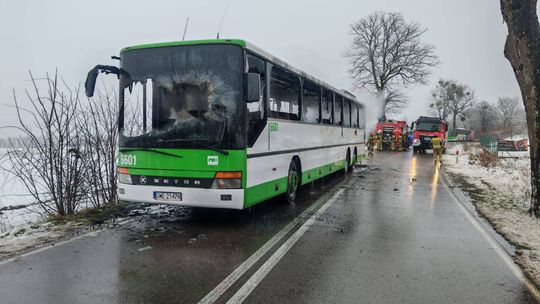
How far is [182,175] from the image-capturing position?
261 inches

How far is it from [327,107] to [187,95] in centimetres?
627

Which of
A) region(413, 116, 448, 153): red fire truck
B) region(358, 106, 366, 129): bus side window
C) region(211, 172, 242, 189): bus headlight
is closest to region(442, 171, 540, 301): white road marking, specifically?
region(211, 172, 242, 189): bus headlight

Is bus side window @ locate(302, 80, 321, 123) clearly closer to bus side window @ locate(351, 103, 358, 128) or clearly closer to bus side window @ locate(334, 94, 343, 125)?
bus side window @ locate(334, 94, 343, 125)

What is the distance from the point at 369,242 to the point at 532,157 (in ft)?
15.1

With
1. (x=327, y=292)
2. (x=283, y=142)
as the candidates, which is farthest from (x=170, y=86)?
(x=327, y=292)

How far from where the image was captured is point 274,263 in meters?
5.12

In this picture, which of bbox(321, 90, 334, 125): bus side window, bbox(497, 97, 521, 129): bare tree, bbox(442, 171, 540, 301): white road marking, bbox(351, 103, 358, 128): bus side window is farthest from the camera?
bbox(497, 97, 521, 129): bare tree

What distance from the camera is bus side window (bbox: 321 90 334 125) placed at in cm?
1168

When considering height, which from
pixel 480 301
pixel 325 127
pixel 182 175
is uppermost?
pixel 325 127

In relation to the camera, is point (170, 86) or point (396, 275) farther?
point (170, 86)

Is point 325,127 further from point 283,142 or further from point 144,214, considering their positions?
point 144,214

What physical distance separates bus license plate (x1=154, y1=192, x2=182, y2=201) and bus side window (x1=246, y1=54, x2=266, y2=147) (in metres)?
1.38

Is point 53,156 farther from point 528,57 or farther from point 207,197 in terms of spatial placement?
point 528,57

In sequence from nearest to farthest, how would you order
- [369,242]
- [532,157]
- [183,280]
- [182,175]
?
[183,280] < [369,242] < [182,175] < [532,157]
